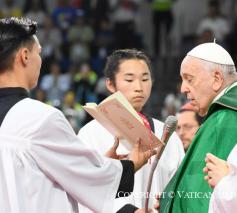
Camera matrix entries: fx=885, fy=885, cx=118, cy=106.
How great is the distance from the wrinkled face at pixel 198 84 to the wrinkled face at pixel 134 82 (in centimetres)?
82

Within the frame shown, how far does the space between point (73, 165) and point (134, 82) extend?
183 centimetres

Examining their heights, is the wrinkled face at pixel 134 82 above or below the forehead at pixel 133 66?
below

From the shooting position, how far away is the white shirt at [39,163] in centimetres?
443

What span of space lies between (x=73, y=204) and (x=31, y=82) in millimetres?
672

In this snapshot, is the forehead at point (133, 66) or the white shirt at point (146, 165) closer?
the white shirt at point (146, 165)

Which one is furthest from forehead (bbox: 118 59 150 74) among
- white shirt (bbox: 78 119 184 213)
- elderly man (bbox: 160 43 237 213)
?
elderly man (bbox: 160 43 237 213)

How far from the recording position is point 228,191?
441 centimetres

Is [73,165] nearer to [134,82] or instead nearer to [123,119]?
[123,119]

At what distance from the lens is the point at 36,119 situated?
175 inches

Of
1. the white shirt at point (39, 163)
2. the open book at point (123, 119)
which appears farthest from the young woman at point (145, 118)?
the white shirt at point (39, 163)

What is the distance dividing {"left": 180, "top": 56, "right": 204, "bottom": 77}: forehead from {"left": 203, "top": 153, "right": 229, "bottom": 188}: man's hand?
941 mm

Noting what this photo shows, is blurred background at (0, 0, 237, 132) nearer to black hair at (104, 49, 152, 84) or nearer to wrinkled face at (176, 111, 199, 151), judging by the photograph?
wrinkled face at (176, 111, 199, 151)

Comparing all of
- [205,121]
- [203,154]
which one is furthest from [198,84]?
[203,154]

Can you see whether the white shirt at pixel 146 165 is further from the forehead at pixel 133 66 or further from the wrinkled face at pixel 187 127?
the wrinkled face at pixel 187 127
